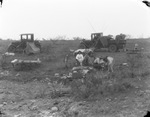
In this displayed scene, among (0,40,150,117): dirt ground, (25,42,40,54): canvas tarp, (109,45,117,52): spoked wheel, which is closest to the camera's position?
(0,40,150,117): dirt ground

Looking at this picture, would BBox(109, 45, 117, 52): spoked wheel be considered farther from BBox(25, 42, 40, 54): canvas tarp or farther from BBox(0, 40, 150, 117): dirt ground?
BBox(0, 40, 150, 117): dirt ground

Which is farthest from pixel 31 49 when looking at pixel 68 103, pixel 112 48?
pixel 68 103

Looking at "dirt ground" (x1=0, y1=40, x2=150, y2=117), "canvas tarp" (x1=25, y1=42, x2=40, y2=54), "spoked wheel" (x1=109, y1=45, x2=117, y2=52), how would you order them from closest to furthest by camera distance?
"dirt ground" (x1=0, y1=40, x2=150, y2=117)
"canvas tarp" (x1=25, y1=42, x2=40, y2=54)
"spoked wheel" (x1=109, y1=45, x2=117, y2=52)

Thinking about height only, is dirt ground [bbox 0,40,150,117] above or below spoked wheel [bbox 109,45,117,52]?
below

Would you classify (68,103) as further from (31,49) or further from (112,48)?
(112,48)

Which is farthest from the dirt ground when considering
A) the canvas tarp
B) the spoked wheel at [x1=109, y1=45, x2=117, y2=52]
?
the spoked wheel at [x1=109, y1=45, x2=117, y2=52]

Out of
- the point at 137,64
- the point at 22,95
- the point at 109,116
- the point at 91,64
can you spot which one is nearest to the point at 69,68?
the point at 91,64

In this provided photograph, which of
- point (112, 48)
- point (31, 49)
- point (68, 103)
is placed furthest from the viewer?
point (112, 48)

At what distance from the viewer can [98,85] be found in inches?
291

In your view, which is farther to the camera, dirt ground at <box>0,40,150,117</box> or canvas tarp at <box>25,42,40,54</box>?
canvas tarp at <box>25,42,40,54</box>

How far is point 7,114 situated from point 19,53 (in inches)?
509

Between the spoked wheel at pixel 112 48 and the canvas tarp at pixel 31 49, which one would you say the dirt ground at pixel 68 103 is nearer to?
the canvas tarp at pixel 31 49

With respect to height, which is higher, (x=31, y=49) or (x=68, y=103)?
(x=31, y=49)

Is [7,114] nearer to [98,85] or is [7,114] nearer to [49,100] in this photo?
[49,100]
